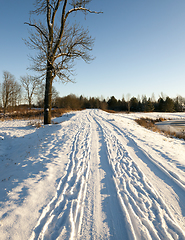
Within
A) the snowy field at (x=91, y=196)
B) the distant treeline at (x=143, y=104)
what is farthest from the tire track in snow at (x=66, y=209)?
the distant treeline at (x=143, y=104)

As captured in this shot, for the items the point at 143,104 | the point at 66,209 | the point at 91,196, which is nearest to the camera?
the point at 66,209

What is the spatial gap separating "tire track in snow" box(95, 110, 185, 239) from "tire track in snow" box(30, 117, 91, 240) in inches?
36.2

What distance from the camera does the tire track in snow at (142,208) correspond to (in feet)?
6.61

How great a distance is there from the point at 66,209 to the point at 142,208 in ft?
5.11

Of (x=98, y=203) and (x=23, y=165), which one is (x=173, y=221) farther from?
(x=23, y=165)

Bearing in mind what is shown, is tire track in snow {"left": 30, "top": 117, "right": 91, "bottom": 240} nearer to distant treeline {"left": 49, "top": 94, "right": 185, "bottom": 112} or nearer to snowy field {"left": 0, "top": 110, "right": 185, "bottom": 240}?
snowy field {"left": 0, "top": 110, "right": 185, "bottom": 240}

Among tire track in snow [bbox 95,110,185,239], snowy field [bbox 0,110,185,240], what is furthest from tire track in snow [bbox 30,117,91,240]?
tire track in snow [bbox 95,110,185,239]

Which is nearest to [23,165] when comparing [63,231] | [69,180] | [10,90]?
[69,180]

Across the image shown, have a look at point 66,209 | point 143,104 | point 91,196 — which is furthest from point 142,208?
point 143,104

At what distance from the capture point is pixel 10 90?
21.7m

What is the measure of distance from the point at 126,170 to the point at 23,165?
342 cm

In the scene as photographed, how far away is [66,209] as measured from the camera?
240 centimetres

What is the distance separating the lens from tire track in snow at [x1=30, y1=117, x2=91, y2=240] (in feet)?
6.43

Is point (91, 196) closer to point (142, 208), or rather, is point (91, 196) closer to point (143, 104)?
point (142, 208)
